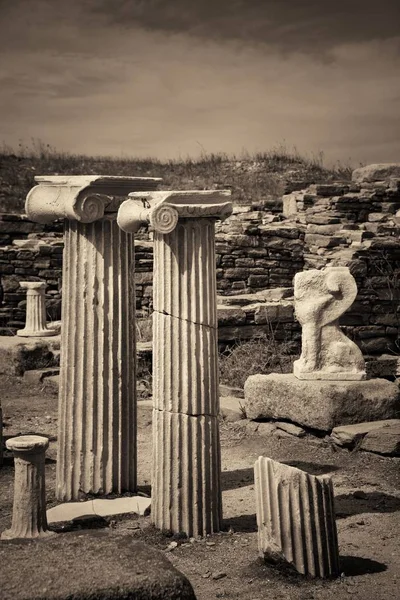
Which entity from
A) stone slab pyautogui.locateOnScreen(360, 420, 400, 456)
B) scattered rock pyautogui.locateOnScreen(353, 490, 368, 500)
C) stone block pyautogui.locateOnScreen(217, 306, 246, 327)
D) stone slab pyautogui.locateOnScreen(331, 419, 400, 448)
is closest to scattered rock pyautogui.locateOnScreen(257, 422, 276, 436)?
stone slab pyautogui.locateOnScreen(331, 419, 400, 448)

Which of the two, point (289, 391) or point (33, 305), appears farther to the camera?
point (33, 305)

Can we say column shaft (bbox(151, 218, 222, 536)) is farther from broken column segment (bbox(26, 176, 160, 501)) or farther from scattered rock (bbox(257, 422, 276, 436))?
scattered rock (bbox(257, 422, 276, 436))

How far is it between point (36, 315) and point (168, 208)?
8.40m

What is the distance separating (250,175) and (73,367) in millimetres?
20064

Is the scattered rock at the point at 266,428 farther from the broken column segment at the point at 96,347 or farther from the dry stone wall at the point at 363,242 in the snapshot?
the dry stone wall at the point at 363,242

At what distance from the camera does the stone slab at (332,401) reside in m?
8.45

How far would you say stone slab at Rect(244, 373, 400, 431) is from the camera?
845 centimetres

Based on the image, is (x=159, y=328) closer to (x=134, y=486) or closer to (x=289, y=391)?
(x=134, y=486)

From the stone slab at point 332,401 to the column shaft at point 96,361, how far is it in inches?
96.5

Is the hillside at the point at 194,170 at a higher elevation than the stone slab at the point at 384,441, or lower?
higher

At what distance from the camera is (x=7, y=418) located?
10.0 meters

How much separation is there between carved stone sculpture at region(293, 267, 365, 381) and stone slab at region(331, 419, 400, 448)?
65 centimetres

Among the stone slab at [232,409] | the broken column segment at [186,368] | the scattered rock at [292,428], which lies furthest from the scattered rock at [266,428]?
the broken column segment at [186,368]

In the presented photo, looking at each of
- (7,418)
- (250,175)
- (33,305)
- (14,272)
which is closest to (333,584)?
(7,418)
